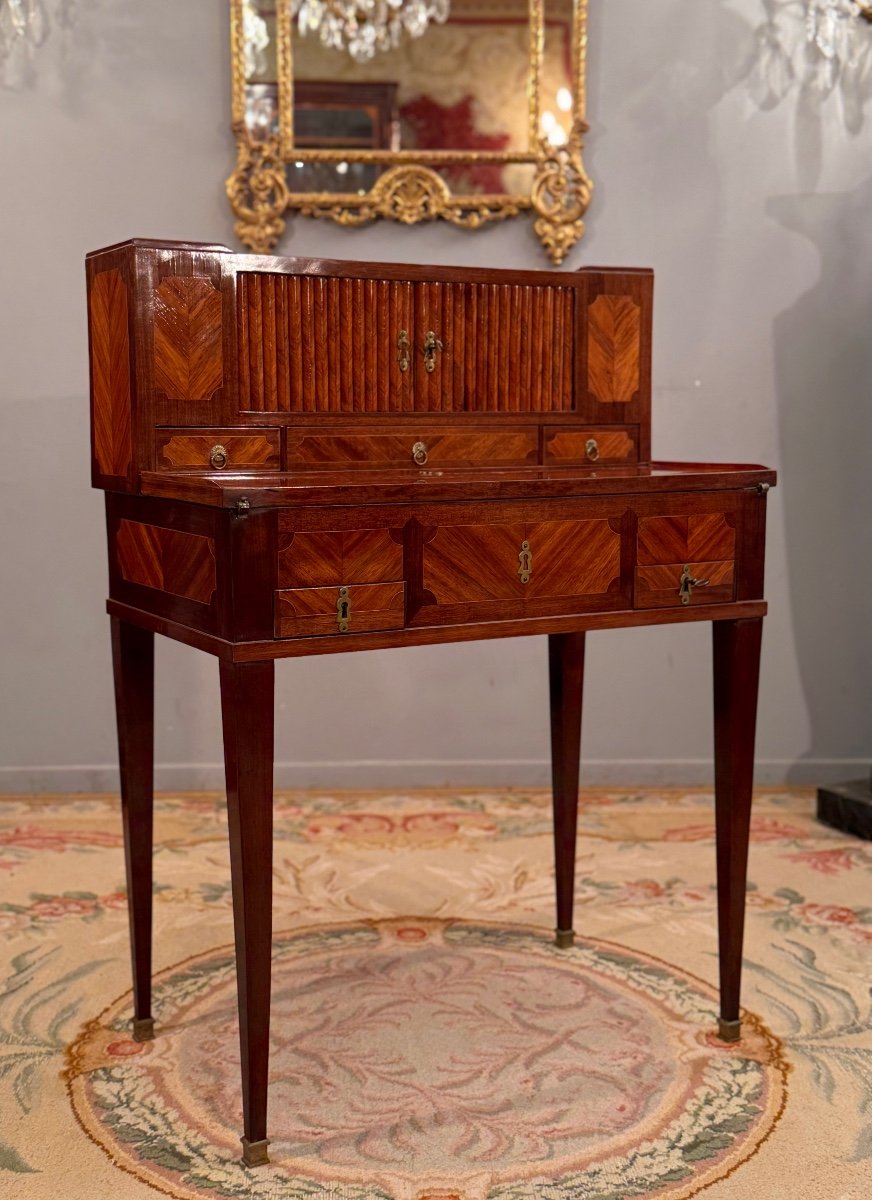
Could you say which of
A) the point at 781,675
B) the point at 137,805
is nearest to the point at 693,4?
the point at 781,675

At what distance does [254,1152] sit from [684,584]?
125 centimetres

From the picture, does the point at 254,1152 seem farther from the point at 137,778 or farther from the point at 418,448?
the point at 418,448

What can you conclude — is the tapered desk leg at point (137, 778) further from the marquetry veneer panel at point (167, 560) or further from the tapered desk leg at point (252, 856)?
the tapered desk leg at point (252, 856)

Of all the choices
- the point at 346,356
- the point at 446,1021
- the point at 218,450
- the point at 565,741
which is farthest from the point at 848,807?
the point at 218,450

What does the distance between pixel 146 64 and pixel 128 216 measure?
0.47 meters

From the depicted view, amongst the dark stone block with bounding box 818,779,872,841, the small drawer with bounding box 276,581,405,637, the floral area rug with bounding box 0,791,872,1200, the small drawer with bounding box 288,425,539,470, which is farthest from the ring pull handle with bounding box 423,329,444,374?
the dark stone block with bounding box 818,779,872,841

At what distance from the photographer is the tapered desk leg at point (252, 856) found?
208cm

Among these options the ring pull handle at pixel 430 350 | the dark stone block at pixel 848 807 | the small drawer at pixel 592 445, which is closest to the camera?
the ring pull handle at pixel 430 350

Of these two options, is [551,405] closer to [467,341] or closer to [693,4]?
[467,341]

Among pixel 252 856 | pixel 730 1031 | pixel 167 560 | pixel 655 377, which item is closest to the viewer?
pixel 252 856

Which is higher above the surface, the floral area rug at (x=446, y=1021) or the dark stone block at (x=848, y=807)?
the dark stone block at (x=848, y=807)

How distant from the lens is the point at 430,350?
2.54 m

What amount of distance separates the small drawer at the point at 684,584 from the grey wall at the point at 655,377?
1.90m

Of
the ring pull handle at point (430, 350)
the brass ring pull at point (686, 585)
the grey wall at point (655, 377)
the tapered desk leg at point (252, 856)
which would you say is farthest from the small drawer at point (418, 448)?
the grey wall at point (655, 377)
